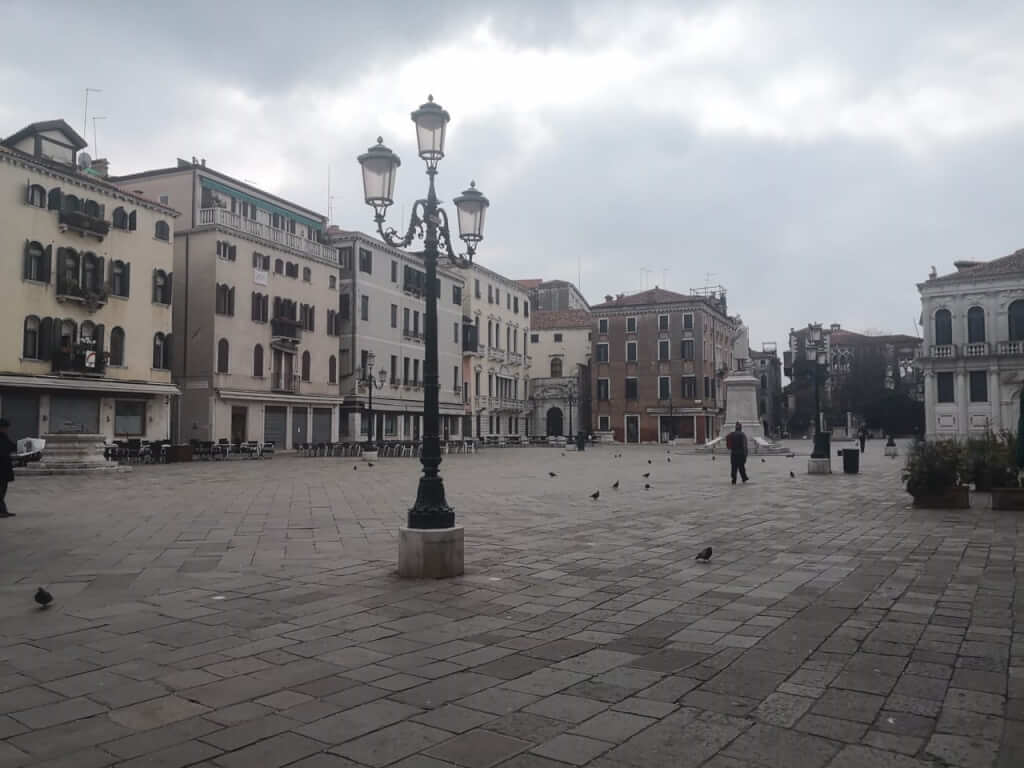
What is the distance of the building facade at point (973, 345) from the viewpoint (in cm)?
5125

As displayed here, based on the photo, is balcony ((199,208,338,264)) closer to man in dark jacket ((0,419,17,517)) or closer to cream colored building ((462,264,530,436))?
cream colored building ((462,264,530,436))

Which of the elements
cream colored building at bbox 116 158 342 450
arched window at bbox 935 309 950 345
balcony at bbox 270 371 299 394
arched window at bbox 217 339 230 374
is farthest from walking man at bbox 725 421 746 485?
arched window at bbox 935 309 950 345

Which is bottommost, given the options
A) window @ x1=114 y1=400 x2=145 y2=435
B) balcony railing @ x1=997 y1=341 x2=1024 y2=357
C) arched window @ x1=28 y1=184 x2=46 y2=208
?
window @ x1=114 y1=400 x2=145 y2=435

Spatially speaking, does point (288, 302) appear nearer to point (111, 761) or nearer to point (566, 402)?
point (566, 402)

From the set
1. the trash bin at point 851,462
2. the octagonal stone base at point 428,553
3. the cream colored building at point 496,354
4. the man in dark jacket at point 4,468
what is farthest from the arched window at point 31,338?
the cream colored building at point 496,354

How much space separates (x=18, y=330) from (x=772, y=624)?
31695mm

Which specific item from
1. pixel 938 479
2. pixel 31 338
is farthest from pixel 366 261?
pixel 938 479

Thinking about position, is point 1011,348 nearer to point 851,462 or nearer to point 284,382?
point 851,462

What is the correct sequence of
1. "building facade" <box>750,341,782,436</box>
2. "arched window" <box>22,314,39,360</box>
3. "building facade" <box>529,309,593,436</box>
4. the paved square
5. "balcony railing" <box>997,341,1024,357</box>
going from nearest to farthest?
1. the paved square
2. "arched window" <box>22,314,39,360</box>
3. "balcony railing" <box>997,341,1024,357</box>
4. "building facade" <box>529,309,593,436</box>
5. "building facade" <box>750,341,782,436</box>

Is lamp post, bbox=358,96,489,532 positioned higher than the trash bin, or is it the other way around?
lamp post, bbox=358,96,489,532

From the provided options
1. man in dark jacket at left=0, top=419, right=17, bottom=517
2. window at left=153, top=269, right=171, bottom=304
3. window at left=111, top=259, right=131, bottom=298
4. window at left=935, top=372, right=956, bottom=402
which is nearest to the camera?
man in dark jacket at left=0, top=419, right=17, bottom=517

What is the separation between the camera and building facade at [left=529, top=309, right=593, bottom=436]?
234 ft

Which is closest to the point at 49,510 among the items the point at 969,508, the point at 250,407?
the point at 969,508

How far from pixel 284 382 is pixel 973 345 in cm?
4373
